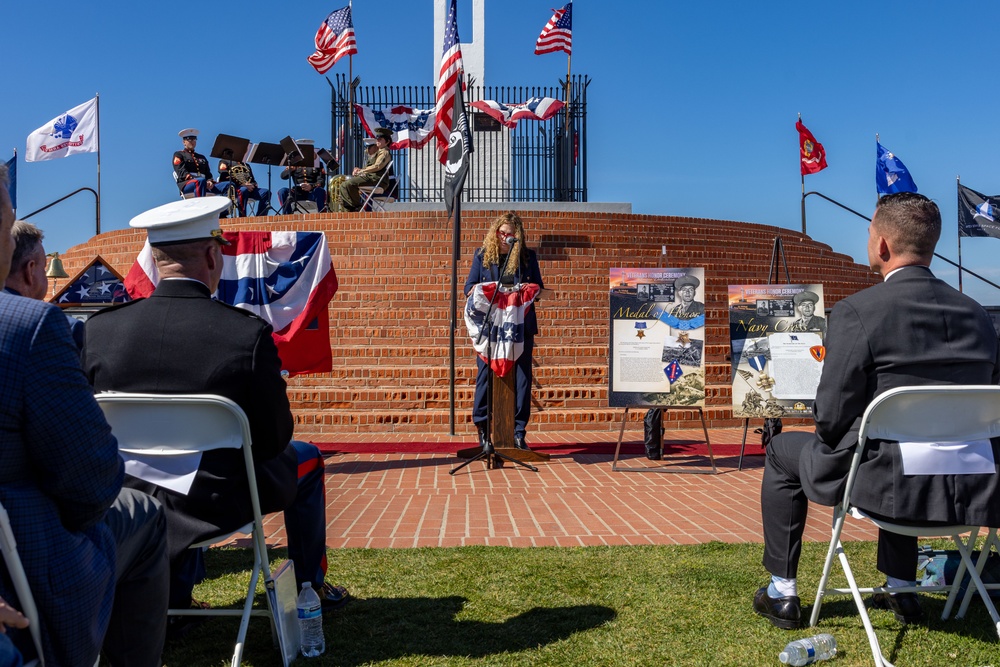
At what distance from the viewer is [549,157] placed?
19.5 metres

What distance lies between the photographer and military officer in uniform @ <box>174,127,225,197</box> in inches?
655

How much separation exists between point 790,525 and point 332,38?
19048mm

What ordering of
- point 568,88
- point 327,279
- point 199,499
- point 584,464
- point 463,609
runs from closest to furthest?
1. point 199,499
2. point 463,609
3. point 327,279
4. point 584,464
5. point 568,88

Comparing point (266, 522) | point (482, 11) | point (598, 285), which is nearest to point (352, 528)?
point (266, 522)

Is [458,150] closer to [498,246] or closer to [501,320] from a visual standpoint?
[498,246]

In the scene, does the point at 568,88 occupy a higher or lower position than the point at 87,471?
higher

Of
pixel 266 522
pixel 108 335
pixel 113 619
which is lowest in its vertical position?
pixel 266 522

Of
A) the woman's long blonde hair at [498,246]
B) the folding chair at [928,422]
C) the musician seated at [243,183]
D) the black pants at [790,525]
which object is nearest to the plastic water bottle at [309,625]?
the black pants at [790,525]

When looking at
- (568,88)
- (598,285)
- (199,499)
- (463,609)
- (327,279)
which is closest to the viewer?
(199,499)

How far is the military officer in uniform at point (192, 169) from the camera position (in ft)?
54.5

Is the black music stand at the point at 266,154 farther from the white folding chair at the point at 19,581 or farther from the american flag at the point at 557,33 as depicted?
the white folding chair at the point at 19,581

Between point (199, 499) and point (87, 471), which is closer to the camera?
point (87, 471)

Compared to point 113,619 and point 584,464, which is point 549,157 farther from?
point 113,619

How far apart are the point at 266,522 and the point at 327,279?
228 centimetres
